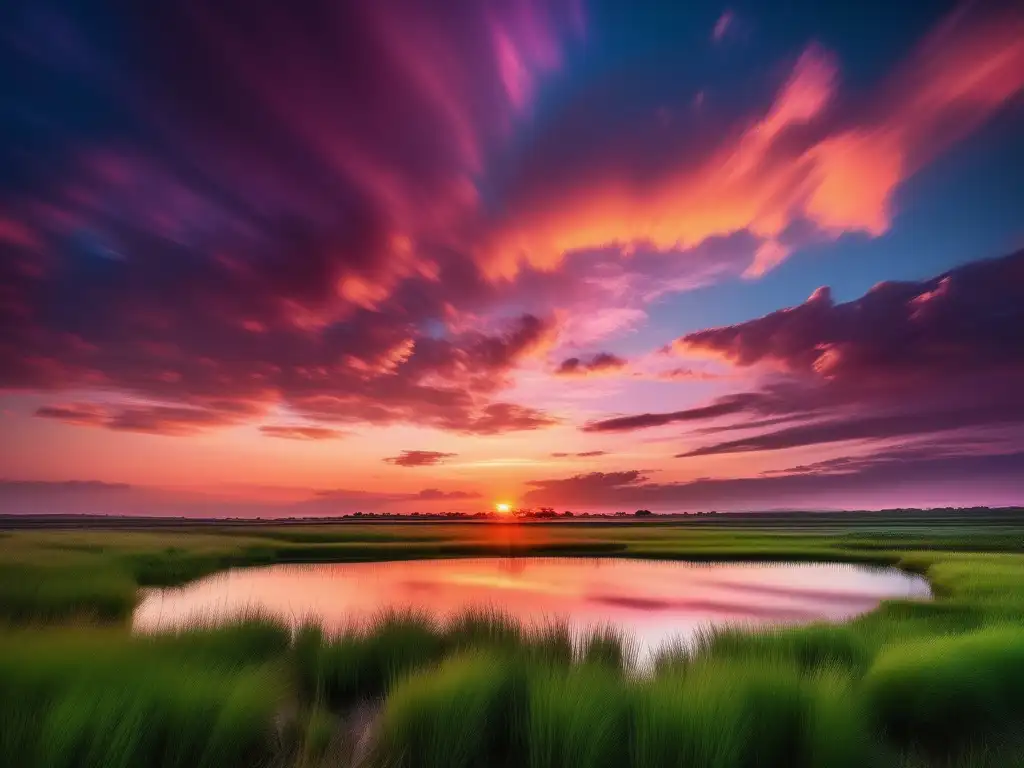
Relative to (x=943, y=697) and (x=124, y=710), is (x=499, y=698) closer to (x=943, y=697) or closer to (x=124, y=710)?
(x=124, y=710)

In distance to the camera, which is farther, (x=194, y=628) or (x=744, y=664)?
(x=194, y=628)

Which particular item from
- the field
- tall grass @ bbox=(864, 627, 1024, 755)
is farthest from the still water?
tall grass @ bbox=(864, 627, 1024, 755)

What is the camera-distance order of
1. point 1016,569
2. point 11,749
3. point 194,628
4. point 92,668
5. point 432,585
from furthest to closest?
point 432,585 < point 1016,569 < point 194,628 < point 92,668 < point 11,749

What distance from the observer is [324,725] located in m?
7.19

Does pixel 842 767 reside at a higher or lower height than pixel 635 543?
lower

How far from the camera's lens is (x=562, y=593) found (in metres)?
23.3

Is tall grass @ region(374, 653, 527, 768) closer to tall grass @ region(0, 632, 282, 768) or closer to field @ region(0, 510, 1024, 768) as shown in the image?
field @ region(0, 510, 1024, 768)

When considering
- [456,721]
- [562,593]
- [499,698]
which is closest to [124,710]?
[456,721]

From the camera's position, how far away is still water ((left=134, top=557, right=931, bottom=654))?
16.0m

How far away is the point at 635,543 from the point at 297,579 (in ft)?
107

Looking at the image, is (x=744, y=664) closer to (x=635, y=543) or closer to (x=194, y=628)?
(x=194, y=628)

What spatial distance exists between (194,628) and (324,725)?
484 centimetres

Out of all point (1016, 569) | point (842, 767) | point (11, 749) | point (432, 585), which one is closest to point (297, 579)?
point (432, 585)

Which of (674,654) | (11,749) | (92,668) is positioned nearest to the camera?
(11,749)
